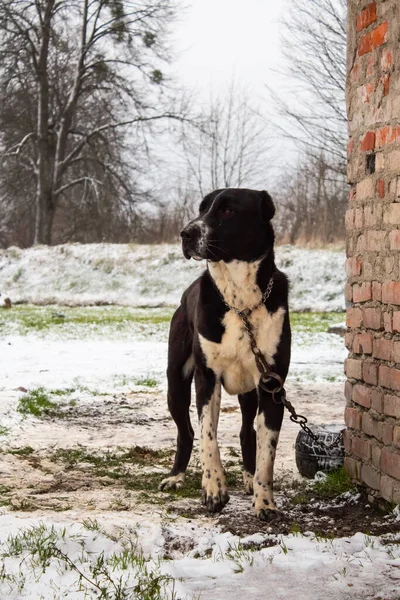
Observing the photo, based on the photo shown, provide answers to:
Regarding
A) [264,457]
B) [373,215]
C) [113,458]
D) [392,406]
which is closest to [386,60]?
[373,215]

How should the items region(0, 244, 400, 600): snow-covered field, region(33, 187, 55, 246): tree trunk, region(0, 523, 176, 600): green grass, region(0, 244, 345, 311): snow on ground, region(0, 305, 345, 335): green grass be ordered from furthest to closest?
region(33, 187, 55, 246): tree trunk
region(0, 244, 345, 311): snow on ground
region(0, 305, 345, 335): green grass
region(0, 244, 400, 600): snow-covered field
region(0, 523, 176, 600): green grass

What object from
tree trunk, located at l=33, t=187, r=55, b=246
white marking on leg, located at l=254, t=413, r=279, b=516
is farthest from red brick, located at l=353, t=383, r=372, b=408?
tree trunk, located at l=33, t=187, r=55, b=246

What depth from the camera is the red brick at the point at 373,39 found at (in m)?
4.09

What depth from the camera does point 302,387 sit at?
28.0ft

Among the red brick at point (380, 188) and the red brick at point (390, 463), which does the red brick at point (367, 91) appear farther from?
the red brick at point (390, 463)

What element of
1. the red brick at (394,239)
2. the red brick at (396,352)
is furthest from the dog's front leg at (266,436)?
the red brick at (394,239)

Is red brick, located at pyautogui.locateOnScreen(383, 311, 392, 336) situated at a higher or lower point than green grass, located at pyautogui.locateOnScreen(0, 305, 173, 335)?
higher

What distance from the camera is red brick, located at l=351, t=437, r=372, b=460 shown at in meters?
4.28

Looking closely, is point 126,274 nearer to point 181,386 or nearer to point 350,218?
point 181,386

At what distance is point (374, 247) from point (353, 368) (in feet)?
2.46

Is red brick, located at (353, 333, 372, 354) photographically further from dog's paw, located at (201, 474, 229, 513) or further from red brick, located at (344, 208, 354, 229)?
dog's paw, located at (201, 474, 229, 513)

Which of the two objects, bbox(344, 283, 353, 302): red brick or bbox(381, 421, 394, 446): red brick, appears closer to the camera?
bbox(381, 421, 394, 446): red brick

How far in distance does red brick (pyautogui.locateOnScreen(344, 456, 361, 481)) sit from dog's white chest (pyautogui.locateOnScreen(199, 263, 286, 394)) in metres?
0.80

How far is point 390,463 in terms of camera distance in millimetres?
3967
